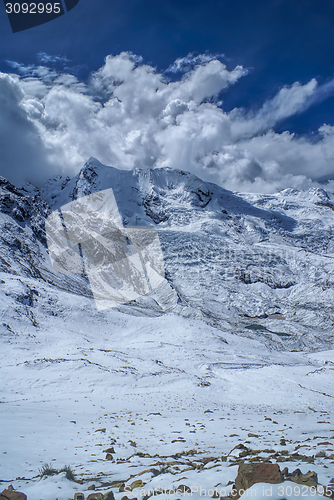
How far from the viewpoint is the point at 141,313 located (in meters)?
52.2

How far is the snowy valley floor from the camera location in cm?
615

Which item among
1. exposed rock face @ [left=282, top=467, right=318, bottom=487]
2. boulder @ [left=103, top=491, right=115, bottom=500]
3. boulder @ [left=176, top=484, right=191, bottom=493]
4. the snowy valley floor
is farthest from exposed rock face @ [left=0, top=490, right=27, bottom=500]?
exposed rock face @ [left=282, top=467, right=318, bottom=487]

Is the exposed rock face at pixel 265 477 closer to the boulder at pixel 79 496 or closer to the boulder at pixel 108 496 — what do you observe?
the boulder at pixel 108 496

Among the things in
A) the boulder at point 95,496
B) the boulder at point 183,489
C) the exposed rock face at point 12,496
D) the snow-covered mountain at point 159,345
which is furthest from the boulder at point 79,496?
the boulder at point 183,489

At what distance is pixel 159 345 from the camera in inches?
1289

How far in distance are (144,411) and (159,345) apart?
1802 centimetres

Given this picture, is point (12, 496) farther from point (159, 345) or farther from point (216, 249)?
point (216, 249)

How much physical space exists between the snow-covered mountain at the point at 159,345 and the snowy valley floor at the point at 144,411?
119 millimetres

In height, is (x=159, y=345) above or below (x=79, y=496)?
below

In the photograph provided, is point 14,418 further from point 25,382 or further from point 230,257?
point 230,257

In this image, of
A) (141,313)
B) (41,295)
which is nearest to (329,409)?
(41,295)

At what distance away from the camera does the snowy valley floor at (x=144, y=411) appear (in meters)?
6.15

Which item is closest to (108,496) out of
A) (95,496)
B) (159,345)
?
(95,496)

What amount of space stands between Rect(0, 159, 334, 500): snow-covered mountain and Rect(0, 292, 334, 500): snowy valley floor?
12 cm
